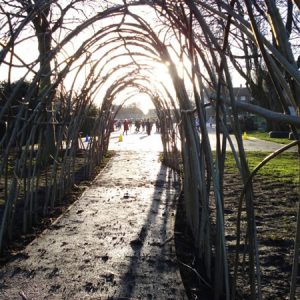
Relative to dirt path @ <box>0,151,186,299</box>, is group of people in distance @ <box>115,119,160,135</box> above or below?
above

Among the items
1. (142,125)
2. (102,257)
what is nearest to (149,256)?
(102,257)

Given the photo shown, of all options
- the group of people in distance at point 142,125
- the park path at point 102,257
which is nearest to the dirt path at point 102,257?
the park path at point 102,257

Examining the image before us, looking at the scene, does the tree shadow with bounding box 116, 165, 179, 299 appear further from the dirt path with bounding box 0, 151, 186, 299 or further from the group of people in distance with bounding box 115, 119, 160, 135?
the group of people in distance with bounding box 115, 119, 160, 135

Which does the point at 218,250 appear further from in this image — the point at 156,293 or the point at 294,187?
the point at 294,187

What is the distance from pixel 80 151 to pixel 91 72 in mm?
10236

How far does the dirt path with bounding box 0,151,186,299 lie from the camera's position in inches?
114

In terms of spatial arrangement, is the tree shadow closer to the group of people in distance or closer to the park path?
the park path

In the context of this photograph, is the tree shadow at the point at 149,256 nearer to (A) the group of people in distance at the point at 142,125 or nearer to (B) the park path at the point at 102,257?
(B) the park path at the point at 102,257

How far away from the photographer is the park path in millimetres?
2891

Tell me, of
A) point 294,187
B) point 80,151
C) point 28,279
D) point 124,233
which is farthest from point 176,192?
point 80,151

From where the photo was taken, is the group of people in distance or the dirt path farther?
the group of people in distance

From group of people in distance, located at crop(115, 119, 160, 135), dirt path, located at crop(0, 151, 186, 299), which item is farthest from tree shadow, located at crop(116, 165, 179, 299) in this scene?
group of people in distance, located at crop(115, 119, 160, 135)

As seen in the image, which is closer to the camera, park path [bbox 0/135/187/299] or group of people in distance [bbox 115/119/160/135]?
park path [bbox 0/135/187/299]

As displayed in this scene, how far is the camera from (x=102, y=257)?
3.60 metres
